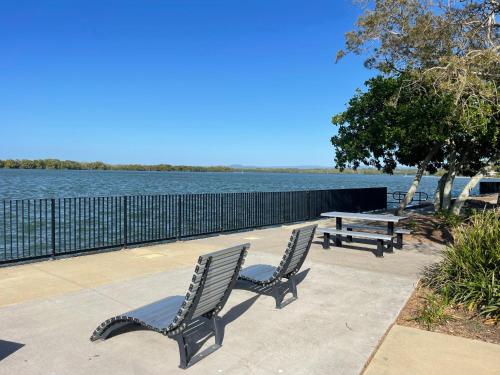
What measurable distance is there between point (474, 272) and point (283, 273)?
2600 millimetres

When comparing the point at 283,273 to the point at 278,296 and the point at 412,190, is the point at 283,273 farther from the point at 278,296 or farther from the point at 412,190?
the point at 412,190

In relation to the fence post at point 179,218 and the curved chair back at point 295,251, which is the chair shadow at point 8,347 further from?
the fence post at point 179,218

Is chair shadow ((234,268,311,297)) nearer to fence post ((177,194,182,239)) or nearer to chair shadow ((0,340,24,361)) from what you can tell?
chair shadow ((0,340,24,361))

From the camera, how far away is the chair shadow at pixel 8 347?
4.08 metres

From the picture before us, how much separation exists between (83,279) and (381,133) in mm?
12535

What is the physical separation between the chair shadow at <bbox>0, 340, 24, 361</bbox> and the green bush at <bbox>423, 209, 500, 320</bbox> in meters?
5.11

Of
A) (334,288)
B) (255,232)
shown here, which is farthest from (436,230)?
Result: (334,288)

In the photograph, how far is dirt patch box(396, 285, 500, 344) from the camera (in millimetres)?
4918

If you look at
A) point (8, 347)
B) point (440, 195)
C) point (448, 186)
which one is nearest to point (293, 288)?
point (8, 347)

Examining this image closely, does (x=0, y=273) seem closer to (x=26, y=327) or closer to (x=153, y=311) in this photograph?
(x=26, y=327)

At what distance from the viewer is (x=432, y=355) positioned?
435 centimetres

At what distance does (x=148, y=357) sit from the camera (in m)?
4.11

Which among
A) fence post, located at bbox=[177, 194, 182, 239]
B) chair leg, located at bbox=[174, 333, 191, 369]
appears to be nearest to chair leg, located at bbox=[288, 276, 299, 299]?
chair leg, located at bbox=[174, 333, 191, 369]

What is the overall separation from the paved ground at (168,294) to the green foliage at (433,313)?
0.35 metres
